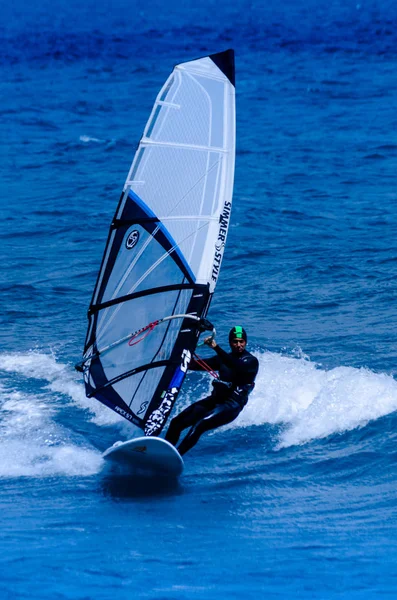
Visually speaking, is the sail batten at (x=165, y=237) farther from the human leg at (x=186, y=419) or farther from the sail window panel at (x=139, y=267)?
the human leg at (x=186, y=419)

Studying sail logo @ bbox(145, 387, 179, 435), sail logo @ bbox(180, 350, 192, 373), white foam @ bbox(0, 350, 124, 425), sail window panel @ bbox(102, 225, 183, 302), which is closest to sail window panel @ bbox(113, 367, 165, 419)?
sail logo @ bbox(145, 387, 179, 435)

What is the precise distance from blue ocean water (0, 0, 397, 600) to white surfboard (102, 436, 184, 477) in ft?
0.57

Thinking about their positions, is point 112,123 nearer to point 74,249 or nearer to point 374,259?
point 74,249

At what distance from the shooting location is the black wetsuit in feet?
29.7

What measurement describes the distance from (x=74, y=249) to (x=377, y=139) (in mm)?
10498

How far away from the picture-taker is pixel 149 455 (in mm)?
8617

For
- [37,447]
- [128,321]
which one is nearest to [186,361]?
[128,321]

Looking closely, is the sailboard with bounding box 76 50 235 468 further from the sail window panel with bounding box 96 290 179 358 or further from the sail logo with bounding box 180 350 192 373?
the sail logo with bounding box 180 350 192 373

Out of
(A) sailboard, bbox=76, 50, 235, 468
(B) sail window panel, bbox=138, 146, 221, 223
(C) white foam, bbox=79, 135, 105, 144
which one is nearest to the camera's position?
(A) sailboard, bbox=76, 50, 235, 468

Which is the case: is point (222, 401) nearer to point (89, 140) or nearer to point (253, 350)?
point (253, 350)

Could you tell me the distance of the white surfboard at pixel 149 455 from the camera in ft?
27.5

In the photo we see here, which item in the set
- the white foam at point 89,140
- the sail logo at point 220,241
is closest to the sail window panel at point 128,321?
the sail logo at point 220,241

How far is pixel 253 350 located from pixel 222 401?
10.1 feet

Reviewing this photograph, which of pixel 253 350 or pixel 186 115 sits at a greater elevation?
pixel 186 115
